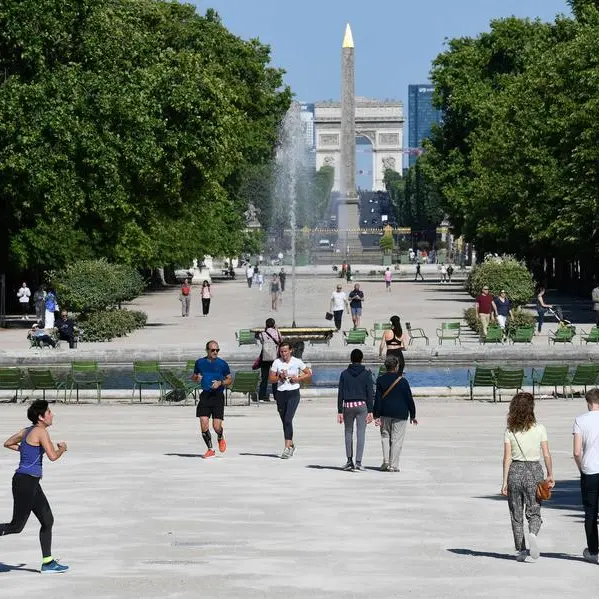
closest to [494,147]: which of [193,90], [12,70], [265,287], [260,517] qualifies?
[265,287]

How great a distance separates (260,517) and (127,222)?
35.9 metres

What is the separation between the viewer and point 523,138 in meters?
63.4

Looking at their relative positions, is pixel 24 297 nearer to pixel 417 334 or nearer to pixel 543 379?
pixel 417 334

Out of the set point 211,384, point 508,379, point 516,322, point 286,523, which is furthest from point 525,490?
point 516,322

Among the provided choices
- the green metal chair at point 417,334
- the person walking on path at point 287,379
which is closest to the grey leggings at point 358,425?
the person walking on path at point 287,379

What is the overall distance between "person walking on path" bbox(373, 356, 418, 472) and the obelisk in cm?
10905

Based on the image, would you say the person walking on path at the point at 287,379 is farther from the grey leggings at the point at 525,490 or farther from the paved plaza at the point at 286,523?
the grey leggings at the point at 525,490

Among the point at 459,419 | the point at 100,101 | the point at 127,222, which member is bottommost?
the point at 459,419

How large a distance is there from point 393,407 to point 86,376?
41.4 feet

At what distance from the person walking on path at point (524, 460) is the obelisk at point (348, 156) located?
115m

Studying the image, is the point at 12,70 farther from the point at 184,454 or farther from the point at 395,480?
the point at 395,480

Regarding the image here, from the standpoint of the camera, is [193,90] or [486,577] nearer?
[486,577]

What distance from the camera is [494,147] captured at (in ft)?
228

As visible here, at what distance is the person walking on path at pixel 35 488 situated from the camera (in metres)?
12.2
